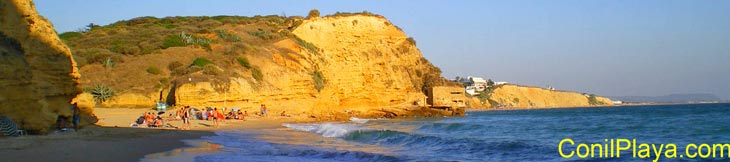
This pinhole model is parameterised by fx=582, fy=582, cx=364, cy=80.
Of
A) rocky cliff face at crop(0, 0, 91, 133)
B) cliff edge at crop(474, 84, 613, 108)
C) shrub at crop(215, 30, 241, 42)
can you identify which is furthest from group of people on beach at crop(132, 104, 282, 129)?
cliff edge at crop(474, 84, 613, 108)

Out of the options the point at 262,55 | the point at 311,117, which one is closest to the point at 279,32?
the point at 262,55

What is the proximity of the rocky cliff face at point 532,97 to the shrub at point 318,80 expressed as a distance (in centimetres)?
7062

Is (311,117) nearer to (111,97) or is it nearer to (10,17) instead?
(111,97)

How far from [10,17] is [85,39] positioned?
2963cm

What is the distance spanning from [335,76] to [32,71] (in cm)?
2948

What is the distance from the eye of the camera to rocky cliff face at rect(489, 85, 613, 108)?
10569 centimetres

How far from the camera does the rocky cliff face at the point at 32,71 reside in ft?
34.9

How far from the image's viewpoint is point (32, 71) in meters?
11.4

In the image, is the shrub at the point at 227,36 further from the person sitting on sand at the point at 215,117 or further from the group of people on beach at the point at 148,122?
the group of people on beach at the point at 148,122

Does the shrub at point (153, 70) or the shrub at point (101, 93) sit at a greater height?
the shrub at point (153, 70)

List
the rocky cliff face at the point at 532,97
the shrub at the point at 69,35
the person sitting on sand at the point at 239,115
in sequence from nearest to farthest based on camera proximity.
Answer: the person sitting on sand at the point at 239,115
the shrub at the point at 69,35
the rocky cliff face at the point at 532,97

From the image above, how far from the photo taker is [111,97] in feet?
87.2

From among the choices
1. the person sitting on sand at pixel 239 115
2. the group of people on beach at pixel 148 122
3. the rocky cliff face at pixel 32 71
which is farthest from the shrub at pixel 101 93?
the rocky cliff face at pixel 32 71
